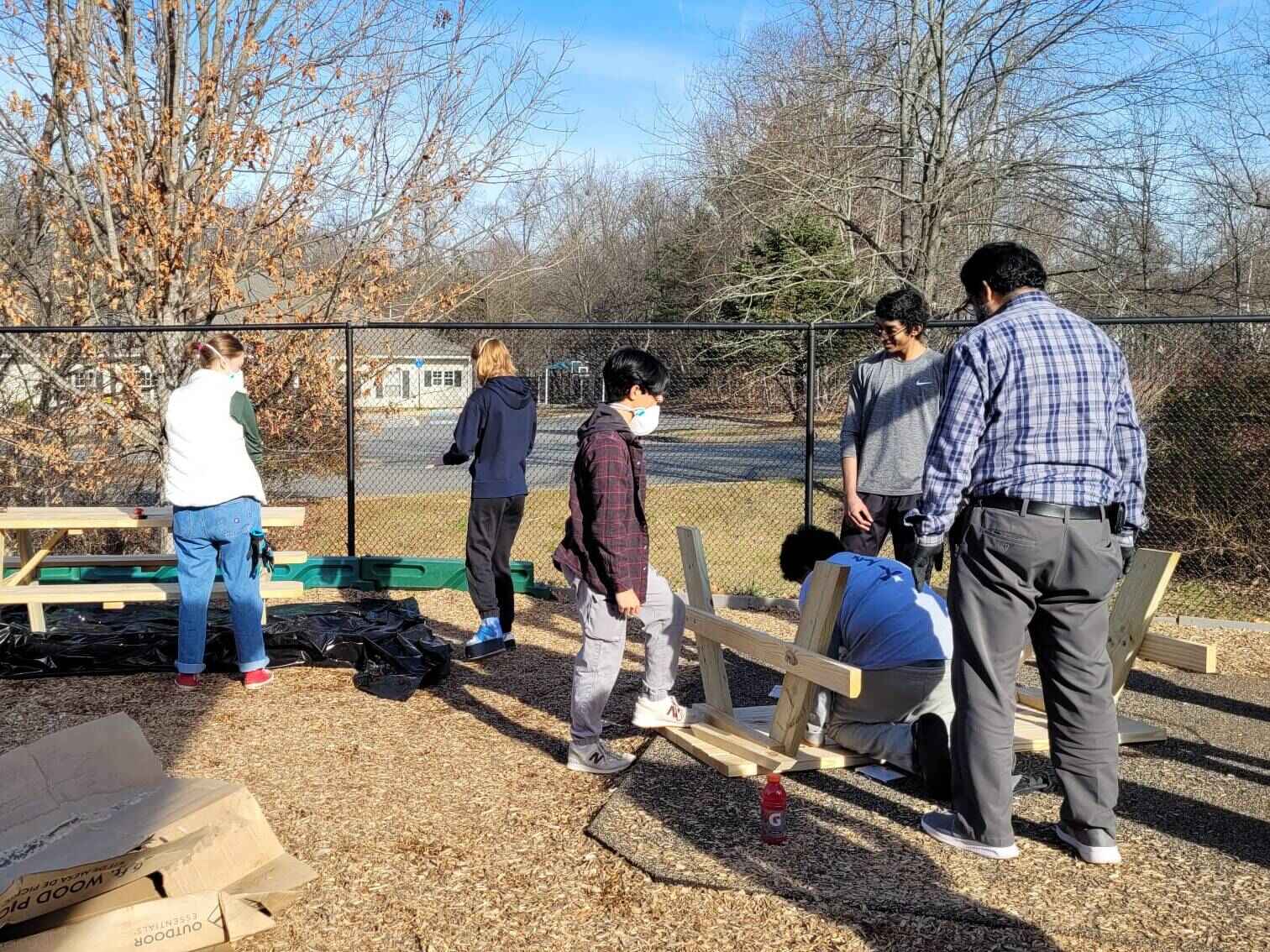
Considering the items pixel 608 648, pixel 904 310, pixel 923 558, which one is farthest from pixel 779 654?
pixel 904 310

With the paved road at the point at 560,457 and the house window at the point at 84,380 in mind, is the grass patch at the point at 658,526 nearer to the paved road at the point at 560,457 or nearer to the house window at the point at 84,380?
the paved road at the point at 560,457

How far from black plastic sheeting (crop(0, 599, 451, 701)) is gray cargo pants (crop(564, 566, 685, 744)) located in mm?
1551

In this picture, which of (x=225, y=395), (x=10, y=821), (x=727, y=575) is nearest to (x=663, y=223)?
(x=727, y=575)

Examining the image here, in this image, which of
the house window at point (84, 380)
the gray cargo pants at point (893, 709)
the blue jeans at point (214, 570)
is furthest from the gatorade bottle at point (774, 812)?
the house window at point (84, 380)

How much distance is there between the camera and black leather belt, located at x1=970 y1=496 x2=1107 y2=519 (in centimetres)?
341

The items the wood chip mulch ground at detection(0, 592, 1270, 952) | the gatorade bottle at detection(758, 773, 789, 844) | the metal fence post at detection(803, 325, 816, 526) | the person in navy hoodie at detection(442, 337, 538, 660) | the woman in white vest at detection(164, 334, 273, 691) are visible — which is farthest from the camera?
the metal fence post at detection(803, 325, 816, 526)

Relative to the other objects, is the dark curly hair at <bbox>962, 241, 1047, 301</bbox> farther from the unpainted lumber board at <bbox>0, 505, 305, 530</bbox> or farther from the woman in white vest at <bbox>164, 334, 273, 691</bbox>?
the unpainted lumber board at <bbox>0, 505, 305, 530</bbox>

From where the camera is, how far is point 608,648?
4402 mm

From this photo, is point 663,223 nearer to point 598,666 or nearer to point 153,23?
point 153,23

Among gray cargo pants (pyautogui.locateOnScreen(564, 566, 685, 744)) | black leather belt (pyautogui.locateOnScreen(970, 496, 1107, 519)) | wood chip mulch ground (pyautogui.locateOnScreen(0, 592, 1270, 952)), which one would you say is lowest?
wood chip mulch ground (pyautogui.locateOnScreen(0, 592, 1270, 952))

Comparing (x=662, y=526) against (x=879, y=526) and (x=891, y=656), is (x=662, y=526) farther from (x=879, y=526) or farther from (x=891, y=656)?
(x=891, y=656)

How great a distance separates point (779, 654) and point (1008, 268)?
1663 millimetres

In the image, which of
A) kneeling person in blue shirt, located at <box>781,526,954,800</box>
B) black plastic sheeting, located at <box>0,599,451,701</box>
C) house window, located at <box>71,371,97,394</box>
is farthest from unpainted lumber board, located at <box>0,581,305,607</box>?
house window, located at <box>71,371,97,394</box>

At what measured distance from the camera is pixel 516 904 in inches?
133
